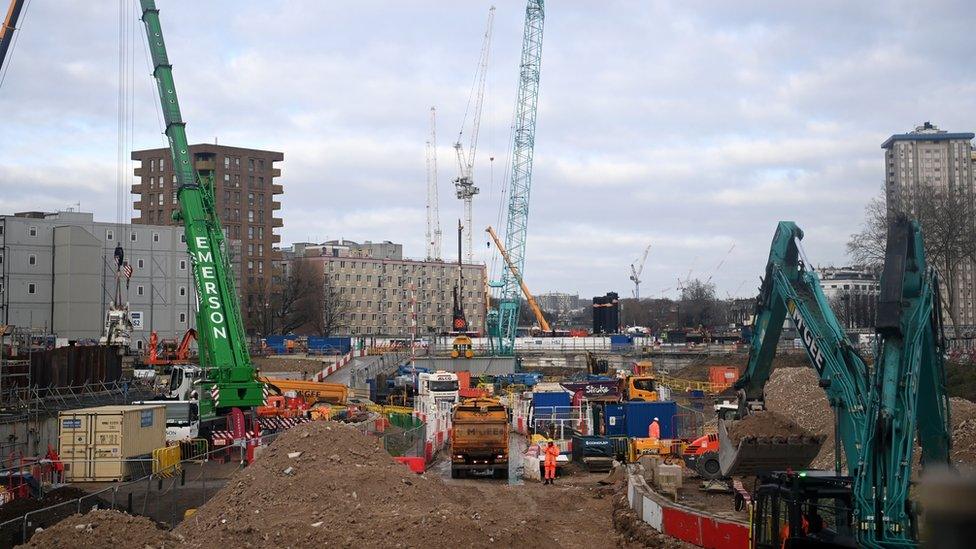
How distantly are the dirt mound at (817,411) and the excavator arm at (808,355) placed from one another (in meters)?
3.70

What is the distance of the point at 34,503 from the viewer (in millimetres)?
20594

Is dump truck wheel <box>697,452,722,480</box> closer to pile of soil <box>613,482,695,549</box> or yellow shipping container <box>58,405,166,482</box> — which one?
pile of soil <box>613,482,695,549</box>

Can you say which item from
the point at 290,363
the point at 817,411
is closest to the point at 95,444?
the point at 817,411

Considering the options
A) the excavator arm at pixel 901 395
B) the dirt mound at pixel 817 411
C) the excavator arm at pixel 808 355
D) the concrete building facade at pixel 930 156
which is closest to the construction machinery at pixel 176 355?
the dirt mound at pixel 817 411

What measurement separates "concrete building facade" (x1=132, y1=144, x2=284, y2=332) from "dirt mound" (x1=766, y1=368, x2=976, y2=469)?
74159mm

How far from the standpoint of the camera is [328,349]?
94.5 meters

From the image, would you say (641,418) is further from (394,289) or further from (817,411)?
(394,289)

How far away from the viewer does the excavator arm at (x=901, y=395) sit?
1251 centimetres

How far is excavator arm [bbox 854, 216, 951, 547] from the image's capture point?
1251 cm

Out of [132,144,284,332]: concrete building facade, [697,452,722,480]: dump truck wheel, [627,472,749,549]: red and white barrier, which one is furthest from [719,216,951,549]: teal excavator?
[132,144,284,332]: concrete building facade

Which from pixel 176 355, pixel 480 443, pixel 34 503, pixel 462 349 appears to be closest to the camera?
pixel 34 503

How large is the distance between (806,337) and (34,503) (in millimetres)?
16105

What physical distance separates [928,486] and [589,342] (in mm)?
94118

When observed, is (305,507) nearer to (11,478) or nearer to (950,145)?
(11,478)
